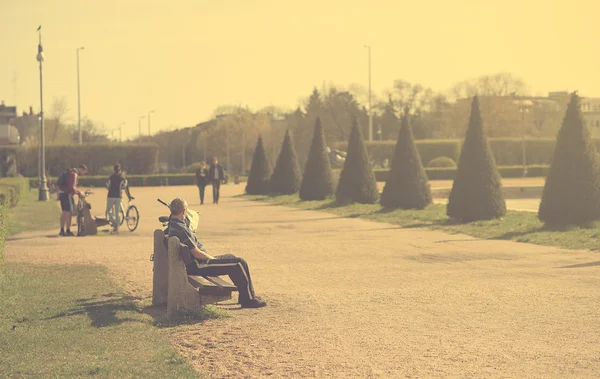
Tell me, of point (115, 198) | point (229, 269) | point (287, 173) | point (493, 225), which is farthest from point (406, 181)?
point (229, 269)

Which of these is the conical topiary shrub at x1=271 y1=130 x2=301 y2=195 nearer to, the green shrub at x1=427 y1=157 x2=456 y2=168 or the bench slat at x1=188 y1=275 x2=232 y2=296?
the green shrub at x1=427 y1=157 x2=456 y2=168

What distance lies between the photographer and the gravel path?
810 cm

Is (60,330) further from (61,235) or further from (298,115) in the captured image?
(298,115)

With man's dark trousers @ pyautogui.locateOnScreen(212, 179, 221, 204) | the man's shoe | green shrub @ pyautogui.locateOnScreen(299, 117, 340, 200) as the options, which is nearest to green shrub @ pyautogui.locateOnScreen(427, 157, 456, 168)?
green shrub @ pyautogui.locateOnScreen(299, 117, 340, 200)

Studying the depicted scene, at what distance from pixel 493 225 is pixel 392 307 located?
1309 cm

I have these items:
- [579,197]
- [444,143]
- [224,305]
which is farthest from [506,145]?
[224,305]

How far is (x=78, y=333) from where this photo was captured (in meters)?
9.58

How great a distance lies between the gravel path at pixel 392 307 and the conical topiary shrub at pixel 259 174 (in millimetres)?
→ 26375

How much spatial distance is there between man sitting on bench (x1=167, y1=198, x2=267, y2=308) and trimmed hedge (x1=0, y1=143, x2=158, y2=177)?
70272 mm

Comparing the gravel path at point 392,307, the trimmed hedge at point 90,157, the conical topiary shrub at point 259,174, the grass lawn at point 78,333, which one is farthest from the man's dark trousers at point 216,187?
the trimmed hedge at point 90,157

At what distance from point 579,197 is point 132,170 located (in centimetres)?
6361

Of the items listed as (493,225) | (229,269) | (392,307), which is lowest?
(392,307)

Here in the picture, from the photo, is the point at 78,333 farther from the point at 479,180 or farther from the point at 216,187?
the point at 216,187

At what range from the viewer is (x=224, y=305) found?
38.3 feet
